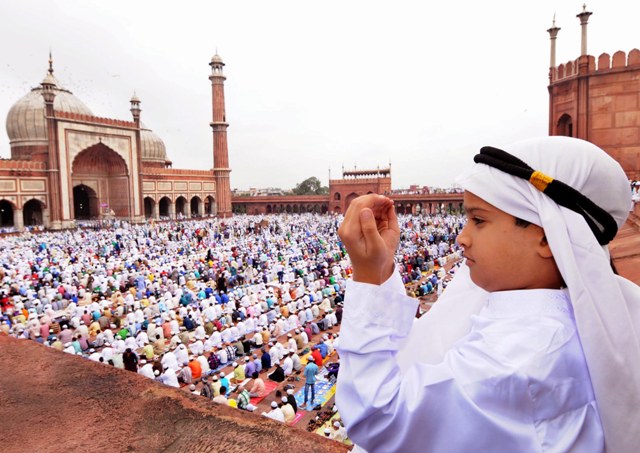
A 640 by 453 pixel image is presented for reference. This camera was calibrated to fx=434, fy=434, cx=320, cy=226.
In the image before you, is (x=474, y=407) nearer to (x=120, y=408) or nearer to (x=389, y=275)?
(x=389, y=275)

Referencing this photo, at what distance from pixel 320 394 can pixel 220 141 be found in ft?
104

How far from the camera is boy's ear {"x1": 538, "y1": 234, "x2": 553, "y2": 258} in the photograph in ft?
2.56

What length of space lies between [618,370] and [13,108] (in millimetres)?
37788

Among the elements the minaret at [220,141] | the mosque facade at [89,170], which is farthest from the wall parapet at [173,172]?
the minaret at [220,141]

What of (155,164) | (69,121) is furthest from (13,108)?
(155,164)

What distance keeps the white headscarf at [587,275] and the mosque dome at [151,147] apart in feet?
130

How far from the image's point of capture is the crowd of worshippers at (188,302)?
660cm

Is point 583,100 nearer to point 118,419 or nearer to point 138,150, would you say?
point 118,419

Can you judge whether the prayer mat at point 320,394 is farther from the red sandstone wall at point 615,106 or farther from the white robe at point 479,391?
the red sandstone wall at point 615,106

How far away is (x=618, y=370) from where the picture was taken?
2.17 ft

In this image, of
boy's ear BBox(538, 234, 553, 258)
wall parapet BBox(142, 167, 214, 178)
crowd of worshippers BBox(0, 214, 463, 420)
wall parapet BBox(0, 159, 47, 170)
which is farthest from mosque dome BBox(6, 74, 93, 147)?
boy's ear BBox(538, 234, 553, 258)

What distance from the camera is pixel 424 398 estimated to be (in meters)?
0.66

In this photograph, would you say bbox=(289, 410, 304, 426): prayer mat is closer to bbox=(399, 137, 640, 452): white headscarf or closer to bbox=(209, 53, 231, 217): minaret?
bbox=(399, 137, 640, 452): white headscarf

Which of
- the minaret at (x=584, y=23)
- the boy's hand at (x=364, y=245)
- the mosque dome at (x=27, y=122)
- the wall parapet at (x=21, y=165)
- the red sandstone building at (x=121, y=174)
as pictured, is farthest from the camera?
the mosque dome at (x=27, y=122)
